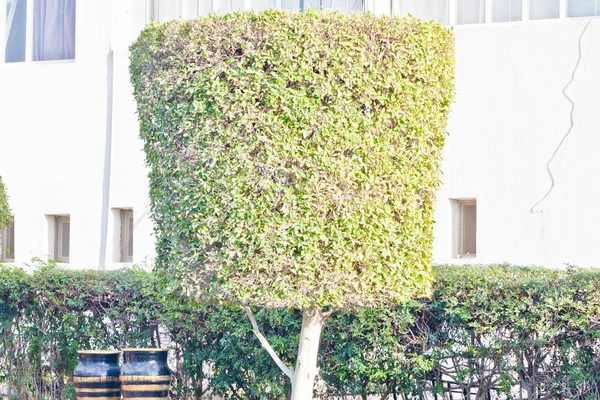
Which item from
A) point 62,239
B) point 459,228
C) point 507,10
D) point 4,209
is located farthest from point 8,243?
point 507,10

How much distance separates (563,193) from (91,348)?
20.0 ft

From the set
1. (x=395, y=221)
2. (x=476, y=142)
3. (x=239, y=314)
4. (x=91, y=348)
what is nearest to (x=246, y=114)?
(x=395, y=221)

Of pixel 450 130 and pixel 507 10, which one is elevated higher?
pixel 507 10

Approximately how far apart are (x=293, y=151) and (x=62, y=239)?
9077 mm

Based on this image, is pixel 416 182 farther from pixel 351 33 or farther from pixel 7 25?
pixel 7 25

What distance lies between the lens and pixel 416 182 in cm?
798

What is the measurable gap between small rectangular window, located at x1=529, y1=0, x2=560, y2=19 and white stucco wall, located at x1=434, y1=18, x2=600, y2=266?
0.97 ft

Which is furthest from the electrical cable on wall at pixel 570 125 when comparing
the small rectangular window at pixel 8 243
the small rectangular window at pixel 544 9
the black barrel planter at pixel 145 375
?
the small rectangular window at pixel 8 243

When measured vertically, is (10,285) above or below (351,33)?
below

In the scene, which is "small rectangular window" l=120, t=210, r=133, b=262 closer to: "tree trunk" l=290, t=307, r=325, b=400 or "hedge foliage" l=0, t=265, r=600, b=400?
"hedge foliage" l=0, t=265, r=600, b=400

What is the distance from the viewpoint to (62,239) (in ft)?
51.8

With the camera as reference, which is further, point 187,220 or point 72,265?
point 72,265

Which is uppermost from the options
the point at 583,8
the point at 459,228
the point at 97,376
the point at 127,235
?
the point at 583,8

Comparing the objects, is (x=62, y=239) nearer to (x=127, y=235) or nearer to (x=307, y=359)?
(x=127, y=235)
